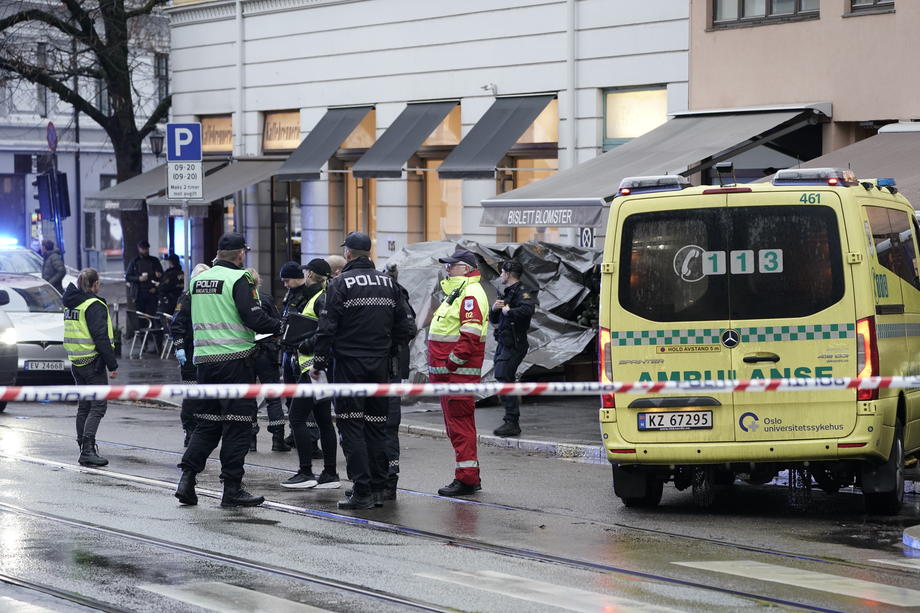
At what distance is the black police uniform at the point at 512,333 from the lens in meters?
15.9

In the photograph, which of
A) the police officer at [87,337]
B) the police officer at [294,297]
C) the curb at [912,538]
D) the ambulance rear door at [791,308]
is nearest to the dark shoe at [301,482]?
the police officer at [294,297]

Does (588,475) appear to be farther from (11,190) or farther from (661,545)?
(11,190)

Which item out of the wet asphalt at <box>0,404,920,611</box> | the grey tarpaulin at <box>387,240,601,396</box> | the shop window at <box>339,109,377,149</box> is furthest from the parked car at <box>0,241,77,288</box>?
the wet asphalt at <box>0,404,920,611</box>

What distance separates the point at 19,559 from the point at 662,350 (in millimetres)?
4291

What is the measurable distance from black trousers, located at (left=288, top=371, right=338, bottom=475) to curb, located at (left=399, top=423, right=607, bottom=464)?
2.94 m

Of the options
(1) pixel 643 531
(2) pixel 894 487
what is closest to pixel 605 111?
(2) pixel 894 487

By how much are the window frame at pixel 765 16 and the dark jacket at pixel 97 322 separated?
947 centimetres

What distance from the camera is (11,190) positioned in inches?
2286

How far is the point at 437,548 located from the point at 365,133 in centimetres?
1780

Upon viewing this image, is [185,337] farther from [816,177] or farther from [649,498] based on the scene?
[816,177]

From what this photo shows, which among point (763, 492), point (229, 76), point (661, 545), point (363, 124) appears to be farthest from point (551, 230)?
point (661, 545)

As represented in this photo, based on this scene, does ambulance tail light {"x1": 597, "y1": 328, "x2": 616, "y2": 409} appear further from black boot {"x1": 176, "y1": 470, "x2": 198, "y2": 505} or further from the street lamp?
the street lamp

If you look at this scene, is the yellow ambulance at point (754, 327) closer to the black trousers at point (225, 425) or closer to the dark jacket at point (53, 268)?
the black trousers at point (225, 425)

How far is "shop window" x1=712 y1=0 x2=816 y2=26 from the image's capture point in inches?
756
